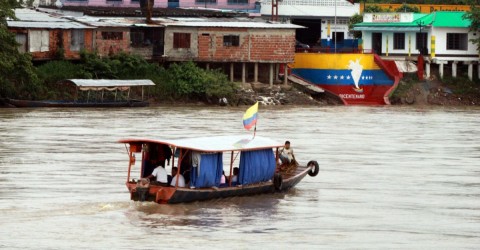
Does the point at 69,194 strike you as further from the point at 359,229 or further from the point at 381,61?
the point at 381,61

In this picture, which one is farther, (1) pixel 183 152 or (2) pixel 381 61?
(2) pixel 381 61

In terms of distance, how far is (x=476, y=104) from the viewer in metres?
49.3

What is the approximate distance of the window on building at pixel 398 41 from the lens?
172 ft

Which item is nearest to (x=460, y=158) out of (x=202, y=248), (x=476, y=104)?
(x=202, y=248)

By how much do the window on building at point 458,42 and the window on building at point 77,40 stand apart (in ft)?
47.9

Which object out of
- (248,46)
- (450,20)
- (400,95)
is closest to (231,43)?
(248,46)

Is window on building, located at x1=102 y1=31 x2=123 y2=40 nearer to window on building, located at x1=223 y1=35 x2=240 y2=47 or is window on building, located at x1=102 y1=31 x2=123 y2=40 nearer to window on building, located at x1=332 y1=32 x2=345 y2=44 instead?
window on building, located at x1=223 y1=35 x2=240 y2=47

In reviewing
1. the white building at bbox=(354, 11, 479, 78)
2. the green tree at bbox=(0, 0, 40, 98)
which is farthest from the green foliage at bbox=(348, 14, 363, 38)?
the green tree at bbox=(0, 0, 40, 98)

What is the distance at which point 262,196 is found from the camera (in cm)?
2317

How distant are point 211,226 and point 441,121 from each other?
824 inches

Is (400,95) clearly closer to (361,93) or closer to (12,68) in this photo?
(361,93)

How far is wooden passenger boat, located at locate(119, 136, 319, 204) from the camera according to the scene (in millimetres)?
21422

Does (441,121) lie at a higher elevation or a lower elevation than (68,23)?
lower

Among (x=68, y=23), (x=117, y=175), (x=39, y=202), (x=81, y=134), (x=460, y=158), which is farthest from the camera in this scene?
(x=68, y=23)
